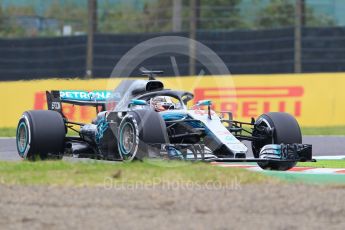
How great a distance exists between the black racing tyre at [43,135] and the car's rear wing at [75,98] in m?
1.05

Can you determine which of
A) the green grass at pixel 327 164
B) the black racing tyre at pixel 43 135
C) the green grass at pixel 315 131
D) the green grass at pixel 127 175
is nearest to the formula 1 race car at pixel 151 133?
the black racing tyre at pixel 43 135

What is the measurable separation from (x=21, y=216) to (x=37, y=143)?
487 centimetres

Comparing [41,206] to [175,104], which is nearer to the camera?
[41,206]

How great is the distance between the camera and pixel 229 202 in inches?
307

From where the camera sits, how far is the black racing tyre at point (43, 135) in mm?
12023

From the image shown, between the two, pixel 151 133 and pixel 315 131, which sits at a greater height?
pixel 151 133

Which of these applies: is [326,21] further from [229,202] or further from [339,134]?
[229,202]

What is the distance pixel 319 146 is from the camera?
672 inches

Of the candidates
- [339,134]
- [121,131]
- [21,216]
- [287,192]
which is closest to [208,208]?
[287,192]

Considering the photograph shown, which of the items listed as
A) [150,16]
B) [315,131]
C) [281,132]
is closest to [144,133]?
[281,132]

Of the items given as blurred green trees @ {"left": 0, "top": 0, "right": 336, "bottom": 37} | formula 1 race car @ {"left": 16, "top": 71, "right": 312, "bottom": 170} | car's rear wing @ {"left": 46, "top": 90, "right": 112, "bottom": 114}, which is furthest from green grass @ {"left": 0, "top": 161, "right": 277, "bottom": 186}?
blurred green trees @ {"left": 0, "top": 0, "right": 336, "bottom": 37}

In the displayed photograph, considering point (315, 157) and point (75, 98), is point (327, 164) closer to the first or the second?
point (315, 157)

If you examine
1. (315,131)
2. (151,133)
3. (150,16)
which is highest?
(150,16)

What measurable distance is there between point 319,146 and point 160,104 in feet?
18.6
